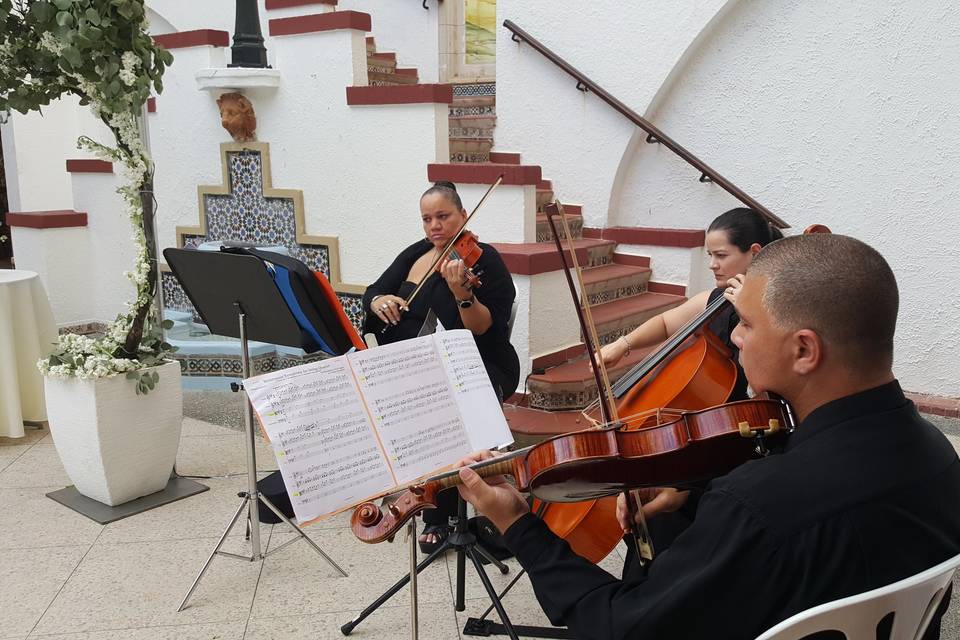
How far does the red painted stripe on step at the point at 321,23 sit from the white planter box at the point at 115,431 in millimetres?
2295

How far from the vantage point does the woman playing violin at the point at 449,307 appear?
2.73m

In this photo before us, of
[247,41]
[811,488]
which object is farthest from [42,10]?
[811,488]

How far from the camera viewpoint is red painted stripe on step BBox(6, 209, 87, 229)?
560 cm

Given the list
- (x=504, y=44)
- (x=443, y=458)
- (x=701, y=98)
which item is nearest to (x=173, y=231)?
(x=504, y=44)

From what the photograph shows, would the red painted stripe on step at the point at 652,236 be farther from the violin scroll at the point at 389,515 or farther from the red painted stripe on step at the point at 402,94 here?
the violin scroll at the point at 389,515

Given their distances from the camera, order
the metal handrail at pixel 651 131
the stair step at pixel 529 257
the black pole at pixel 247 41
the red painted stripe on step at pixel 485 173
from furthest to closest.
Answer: the black pole at pixel 247 41, the metal handrail at pixel 651 131, the red painted stripe on step at pixel 485 173, the stair step at pixel 529 257

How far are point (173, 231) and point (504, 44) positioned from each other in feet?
8.62

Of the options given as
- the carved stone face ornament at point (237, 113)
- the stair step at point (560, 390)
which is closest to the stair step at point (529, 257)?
the stair step at point (560, 390)

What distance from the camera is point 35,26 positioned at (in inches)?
107

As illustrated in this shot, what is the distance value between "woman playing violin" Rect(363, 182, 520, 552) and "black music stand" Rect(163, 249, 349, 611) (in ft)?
1.63

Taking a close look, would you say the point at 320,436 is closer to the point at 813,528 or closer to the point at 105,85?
the point at 813,528

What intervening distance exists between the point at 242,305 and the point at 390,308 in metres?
0.57

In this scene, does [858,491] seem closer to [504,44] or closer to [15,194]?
[504,44]

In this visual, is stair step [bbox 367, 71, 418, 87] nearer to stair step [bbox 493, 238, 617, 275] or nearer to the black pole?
the black pole
